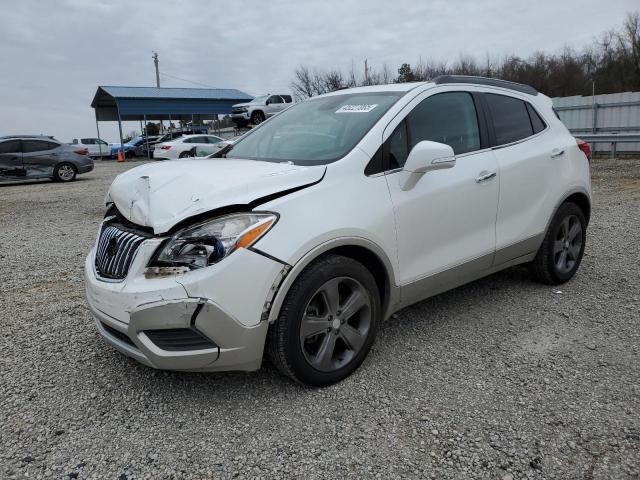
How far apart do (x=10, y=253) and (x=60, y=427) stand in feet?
16.4

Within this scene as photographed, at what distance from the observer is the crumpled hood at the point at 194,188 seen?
2.63 m

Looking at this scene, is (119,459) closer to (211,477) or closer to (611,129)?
(211,477)

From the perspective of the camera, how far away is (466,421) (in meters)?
2.67

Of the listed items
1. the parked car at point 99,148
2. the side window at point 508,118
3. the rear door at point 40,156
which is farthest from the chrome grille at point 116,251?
the parked car at point 99,148

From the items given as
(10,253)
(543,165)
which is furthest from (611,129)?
(10,253)

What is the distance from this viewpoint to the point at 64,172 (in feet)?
57.9

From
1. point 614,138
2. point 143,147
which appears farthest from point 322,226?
point 143,147

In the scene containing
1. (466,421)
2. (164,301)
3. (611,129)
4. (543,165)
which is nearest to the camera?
(164,301)

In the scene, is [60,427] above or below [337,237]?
below

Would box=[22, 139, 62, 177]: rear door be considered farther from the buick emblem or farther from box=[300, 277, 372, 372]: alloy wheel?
box=[300, 277, 372, 372]: alloy wheel

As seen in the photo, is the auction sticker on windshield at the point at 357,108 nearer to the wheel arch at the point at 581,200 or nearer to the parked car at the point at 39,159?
the wheel arch at the point at 581,200

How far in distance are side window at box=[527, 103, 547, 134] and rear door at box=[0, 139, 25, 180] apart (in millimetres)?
16379

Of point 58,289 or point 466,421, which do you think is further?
point 58,289

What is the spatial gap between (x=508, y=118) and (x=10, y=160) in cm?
1652
